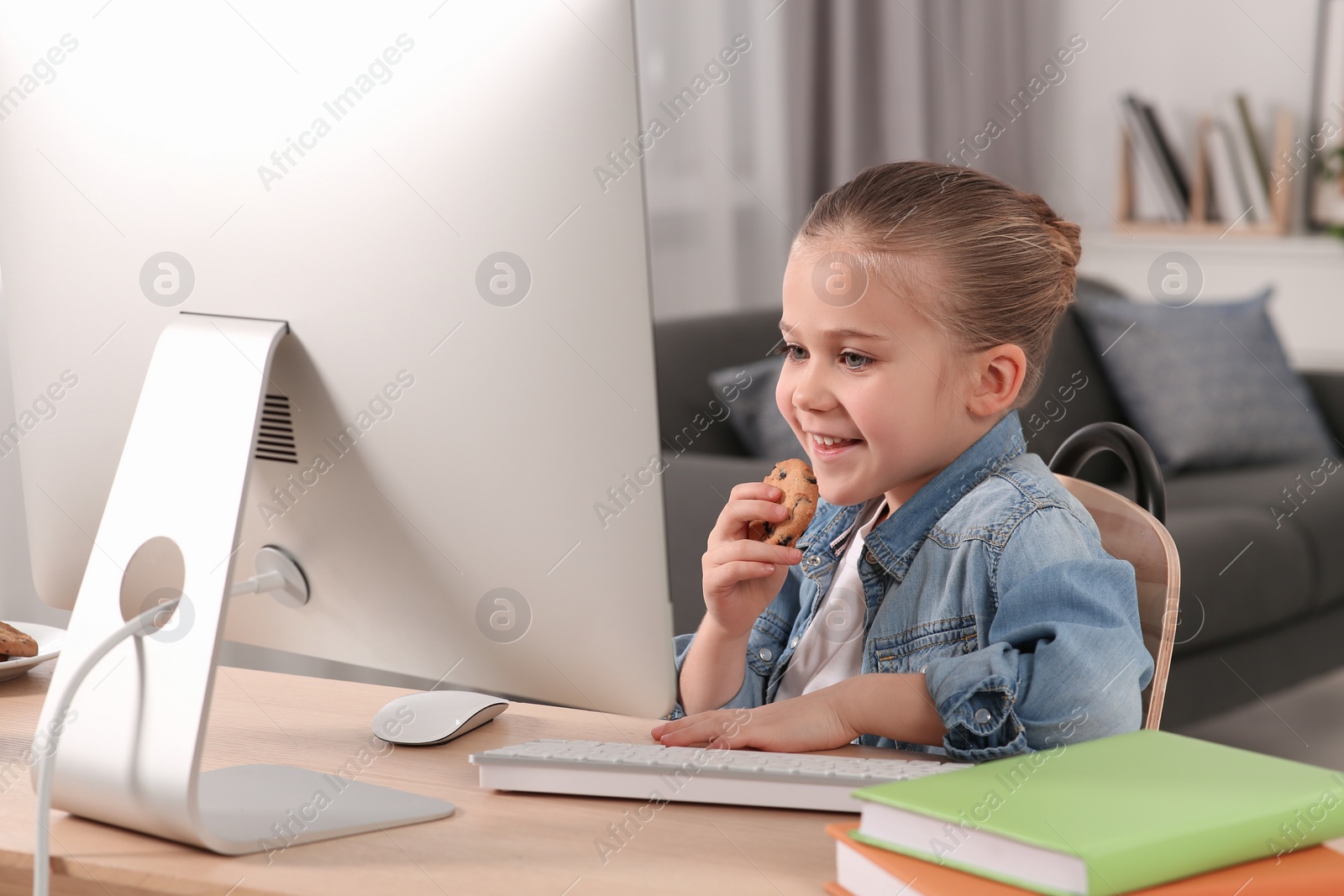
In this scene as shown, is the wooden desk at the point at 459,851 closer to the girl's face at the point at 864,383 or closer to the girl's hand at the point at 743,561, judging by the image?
the girl's hand at the point at 743,561

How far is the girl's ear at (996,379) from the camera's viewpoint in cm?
104

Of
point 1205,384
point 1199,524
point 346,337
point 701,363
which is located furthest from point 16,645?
point 1205,384

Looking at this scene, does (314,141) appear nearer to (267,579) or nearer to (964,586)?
(267,579)

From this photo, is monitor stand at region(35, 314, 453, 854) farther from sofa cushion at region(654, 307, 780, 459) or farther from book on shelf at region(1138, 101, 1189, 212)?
book on shelf at region(1138, 101, 1189, 212)

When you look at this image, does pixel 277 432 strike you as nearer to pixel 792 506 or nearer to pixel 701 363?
pixel 792 506

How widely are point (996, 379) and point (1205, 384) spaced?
6.83 feet

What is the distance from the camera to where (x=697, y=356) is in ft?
8.63

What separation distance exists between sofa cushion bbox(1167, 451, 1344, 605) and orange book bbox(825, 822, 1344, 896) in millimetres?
1887

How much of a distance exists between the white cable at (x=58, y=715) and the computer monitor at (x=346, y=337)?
1cm

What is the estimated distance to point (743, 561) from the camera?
0.89 metres

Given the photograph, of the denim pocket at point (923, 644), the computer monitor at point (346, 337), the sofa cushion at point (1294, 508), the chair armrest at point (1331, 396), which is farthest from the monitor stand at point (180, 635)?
the chair armrest at point (1331, 396)

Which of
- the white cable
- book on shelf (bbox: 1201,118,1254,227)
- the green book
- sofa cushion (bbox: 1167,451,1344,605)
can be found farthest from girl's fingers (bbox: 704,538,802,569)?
book on shelf (bbox: 1201,118,1254,227)

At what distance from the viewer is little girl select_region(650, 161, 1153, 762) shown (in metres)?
0.83

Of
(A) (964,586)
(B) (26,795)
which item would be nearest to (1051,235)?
(A) (964,586)
